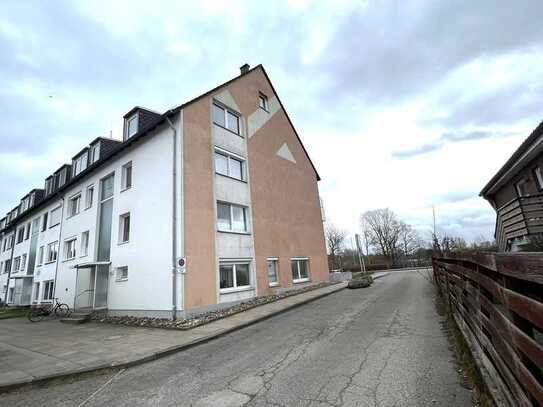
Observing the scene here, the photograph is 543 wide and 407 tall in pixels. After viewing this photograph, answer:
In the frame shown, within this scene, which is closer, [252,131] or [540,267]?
[540,267]

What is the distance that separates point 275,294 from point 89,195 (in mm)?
13307

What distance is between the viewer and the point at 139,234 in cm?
1400

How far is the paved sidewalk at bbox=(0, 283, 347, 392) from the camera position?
257 inches

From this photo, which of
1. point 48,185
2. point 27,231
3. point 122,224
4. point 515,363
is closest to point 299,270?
point 122,224

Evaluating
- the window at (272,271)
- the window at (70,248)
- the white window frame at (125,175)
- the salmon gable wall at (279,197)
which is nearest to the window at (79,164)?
the window at (70,248)

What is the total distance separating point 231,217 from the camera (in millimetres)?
14922

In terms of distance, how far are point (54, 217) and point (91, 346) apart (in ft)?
64.1

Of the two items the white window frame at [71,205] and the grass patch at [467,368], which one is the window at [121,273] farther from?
the grass patch at [467,368]

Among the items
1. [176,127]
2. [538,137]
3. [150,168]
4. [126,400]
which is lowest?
[126,400]

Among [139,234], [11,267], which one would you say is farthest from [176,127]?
[11,267]

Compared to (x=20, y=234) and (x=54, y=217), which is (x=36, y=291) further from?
(x=20, y=234)

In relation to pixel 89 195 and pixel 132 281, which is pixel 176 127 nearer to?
pixel 132 281

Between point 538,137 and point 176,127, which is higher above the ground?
point 176,127

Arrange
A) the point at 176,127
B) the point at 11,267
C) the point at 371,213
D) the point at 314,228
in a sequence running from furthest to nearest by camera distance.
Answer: the point at 371,213
the point at 11,267
the point at 314,228
the point at 176,127
